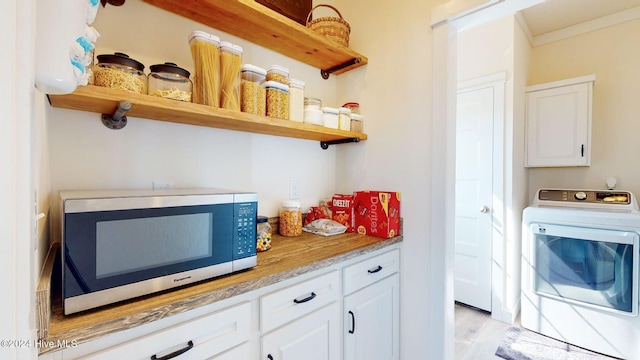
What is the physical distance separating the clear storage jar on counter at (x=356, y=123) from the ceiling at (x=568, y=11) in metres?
2.00

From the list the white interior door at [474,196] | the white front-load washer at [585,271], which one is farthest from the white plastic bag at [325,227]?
the white front-load washer at [585,271]

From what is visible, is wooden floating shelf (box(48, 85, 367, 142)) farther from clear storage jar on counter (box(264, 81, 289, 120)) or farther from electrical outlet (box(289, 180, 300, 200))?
electrical outlet (box(289, 180, 300, 200))

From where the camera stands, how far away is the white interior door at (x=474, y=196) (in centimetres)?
244

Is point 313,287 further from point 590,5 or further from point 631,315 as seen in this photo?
point 590,5

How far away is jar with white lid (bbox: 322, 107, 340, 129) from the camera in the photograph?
1.51 metres

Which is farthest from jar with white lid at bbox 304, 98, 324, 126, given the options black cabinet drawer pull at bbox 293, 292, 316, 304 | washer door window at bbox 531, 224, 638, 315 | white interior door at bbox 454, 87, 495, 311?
washer door window at bbox 531, 224, 638, 315

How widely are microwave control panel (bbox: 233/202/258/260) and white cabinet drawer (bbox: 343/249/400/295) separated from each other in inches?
18.1

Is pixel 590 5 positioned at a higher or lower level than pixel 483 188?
higher

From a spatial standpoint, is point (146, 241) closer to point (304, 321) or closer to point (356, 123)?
point (304, 321)

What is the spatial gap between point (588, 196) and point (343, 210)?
2.18 meters

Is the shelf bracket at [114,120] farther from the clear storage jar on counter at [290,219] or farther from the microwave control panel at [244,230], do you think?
the clear storage jar on counter at [290,219]

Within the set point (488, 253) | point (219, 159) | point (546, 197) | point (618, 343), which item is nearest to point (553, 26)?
point (546, 197)

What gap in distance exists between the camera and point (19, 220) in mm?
375

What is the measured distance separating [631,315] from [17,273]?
9.97 ft
